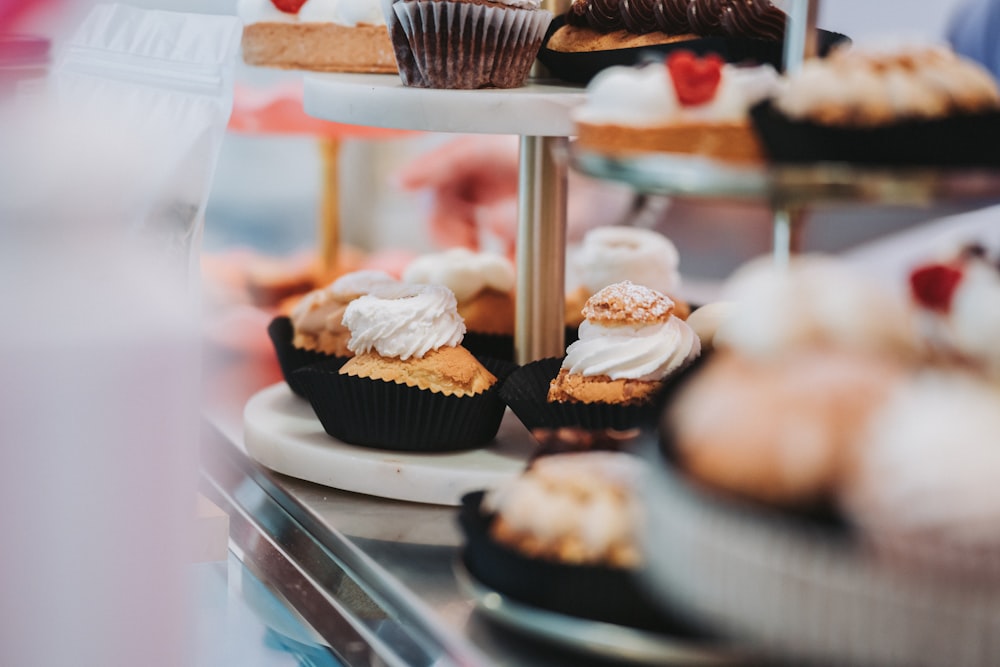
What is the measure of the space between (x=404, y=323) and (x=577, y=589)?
0.61 m

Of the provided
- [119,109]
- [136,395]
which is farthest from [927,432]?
[119,109]

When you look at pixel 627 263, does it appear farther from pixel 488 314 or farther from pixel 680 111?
pixel 680 111

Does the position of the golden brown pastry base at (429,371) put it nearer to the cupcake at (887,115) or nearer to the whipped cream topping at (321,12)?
the cupcake at (887,115)

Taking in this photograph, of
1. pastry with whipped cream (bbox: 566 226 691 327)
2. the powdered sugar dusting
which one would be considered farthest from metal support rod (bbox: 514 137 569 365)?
the powdered sugar dusting

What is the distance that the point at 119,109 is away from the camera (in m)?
1.15

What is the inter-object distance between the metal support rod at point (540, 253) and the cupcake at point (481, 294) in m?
0.11

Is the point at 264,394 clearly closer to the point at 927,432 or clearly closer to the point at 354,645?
the point at 354,645

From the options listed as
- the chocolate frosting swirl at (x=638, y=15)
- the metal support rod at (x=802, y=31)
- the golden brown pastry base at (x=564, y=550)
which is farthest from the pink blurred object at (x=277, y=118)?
the golden brown pastry base at (x=564, y=550)

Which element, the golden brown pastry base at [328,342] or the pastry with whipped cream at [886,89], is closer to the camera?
the pastry with whipped cream at [886,89]

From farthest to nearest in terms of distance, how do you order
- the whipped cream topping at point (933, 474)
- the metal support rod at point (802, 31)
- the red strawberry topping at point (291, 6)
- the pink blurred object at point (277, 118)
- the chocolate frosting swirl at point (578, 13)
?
the pink blurred object at point (277, 118)
the red strawberry topping at point (291, 6)
the chocolate frosting swirl at point (578, 13)
the metal support rod at point (802, 31)
the whipped cream topping at point (933, 474)

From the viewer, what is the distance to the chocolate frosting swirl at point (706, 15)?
1416mm

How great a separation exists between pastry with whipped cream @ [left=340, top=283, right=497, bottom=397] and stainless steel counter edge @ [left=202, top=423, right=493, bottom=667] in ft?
0.60

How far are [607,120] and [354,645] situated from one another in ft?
1.77

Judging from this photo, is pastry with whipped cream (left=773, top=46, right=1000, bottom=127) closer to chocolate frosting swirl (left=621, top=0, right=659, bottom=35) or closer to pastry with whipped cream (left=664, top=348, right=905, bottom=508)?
pastry with whipped cream (left=664, top=348, right=905, bottom=508)
